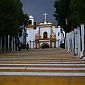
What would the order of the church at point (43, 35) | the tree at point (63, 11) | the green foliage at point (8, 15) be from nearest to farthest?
the green foliage at point (8, 15) → the tree at point (63, 11) → the church at point (43, 35)

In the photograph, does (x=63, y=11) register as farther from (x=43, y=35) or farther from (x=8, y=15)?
(x=43, y=35)

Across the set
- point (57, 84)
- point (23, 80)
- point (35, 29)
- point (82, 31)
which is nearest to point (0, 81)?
point (23, 80)

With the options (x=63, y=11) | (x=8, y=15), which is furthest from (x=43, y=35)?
(x=8, y=15)

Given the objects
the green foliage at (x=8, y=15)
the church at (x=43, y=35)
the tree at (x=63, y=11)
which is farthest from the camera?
the church at (x=43, y=35)

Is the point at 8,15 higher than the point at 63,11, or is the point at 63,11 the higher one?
the point at 63,11

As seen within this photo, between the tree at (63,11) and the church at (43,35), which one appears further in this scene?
the church at (43,35)

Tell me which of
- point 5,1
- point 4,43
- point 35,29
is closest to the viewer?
point 5,1

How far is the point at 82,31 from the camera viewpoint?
118ft

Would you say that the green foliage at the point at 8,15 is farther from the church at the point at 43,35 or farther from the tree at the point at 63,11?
the church at the point at 43,35

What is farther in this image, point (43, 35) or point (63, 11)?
point (43, 35)

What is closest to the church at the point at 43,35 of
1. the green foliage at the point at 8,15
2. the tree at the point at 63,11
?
the tree at the point at 63,11

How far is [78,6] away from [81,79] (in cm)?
714

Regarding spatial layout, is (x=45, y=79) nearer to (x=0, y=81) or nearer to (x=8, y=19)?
(x=0, y=81)

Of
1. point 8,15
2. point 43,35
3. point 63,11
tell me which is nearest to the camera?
point 8,15
